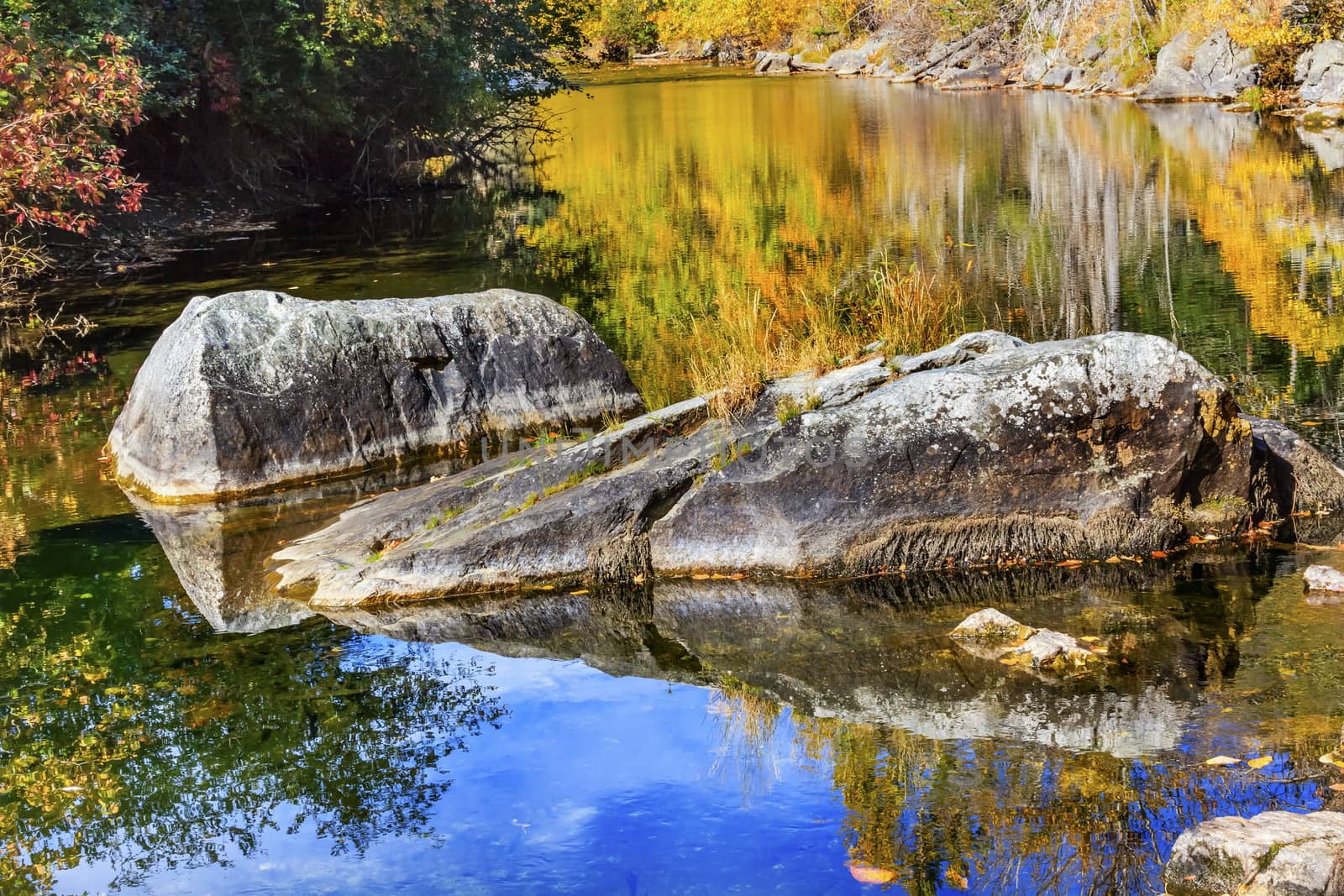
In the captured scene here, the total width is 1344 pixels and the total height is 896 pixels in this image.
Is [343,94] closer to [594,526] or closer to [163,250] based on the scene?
[163,250]

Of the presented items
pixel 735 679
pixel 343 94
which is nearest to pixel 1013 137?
pixel 343 94

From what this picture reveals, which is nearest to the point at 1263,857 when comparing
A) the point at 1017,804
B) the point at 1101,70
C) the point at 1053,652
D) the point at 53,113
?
the point at 1017,804

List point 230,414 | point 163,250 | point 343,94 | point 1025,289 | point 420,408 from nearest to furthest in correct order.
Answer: point 230,414 → point 420,408 → point 1025,289 → point 163,250 → point 343,94

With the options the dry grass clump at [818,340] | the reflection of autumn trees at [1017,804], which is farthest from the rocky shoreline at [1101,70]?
the reflection of autumn trees at [1017,804]

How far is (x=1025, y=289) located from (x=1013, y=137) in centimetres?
1788

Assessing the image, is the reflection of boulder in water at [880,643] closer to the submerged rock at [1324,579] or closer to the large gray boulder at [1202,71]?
the submerged rock at [1324,579]

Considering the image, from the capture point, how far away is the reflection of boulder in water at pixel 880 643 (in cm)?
602

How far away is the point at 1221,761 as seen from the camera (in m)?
5.41

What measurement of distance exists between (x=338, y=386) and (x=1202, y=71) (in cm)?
3427

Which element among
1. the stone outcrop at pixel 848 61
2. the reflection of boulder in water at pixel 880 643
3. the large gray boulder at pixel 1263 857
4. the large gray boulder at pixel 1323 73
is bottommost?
the reflection of boulder in water at pixel 880 643

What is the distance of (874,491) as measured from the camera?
26.4ft

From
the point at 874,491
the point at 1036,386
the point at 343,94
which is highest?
the point at 343,94

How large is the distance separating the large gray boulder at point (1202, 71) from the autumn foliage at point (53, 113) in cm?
3039

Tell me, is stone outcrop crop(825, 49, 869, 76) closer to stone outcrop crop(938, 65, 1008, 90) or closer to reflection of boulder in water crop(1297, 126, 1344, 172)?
stone outcrop crop(938, 65, 1008, 90)
